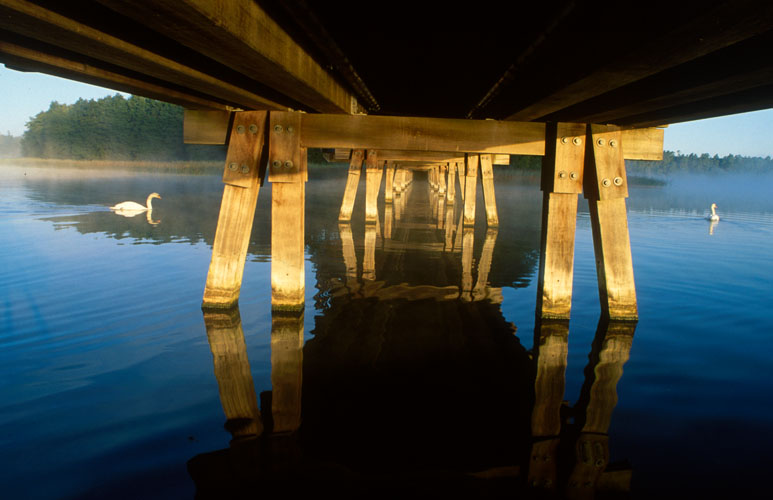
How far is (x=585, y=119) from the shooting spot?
17.0 feet

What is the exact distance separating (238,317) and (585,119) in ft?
15.5

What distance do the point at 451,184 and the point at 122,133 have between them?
91541 millimetres

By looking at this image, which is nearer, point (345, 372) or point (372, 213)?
point (345, 372)

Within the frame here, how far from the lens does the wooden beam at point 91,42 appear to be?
7.35ft

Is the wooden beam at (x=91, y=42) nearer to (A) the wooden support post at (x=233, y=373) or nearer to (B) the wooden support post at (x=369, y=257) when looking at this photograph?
(A) the wooden support post at (x=233, y=373)

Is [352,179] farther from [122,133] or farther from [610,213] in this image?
[122,133]

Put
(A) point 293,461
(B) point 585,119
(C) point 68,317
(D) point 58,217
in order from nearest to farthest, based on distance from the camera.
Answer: (A) point 293,461 → (B) point 585,119 → (C) point 68,317 → (D) point 58,217

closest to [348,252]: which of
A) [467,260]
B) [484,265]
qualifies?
[467,260]

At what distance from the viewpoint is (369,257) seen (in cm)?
1012

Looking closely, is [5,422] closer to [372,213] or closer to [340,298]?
[340,298]

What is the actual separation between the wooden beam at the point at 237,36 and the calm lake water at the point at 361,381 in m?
2.46

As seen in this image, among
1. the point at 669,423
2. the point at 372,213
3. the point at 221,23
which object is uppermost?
the point at 221,23

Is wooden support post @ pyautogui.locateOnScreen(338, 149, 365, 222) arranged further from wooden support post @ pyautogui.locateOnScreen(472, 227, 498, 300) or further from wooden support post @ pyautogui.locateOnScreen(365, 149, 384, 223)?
wooden support post @ pyautogui.locateOnScreen(472, 227, 498, 300)

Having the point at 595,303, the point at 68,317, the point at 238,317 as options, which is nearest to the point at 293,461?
the point at 238,317
